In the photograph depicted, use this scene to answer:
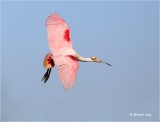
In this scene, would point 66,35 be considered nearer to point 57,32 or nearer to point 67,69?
point 57,32

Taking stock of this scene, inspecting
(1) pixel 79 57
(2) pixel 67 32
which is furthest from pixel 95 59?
(2) pixel 67 32

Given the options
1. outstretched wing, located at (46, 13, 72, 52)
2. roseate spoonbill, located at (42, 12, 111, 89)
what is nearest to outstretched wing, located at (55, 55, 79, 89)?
roseate spoonbill, located at (42, 12, 111, 89)

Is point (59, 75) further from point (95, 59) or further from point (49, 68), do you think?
point (95, 59)

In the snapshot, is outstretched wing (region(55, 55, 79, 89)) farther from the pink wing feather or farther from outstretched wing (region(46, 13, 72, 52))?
outstretched wing (region(46, 13, 72, 52))

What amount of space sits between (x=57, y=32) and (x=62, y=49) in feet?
0.49

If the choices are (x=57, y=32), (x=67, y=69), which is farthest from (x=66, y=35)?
(x=67, y=69)

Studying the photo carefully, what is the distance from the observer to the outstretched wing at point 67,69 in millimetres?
1983

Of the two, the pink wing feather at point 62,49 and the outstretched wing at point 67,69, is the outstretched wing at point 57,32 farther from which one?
the outstretched wing at point 67,69

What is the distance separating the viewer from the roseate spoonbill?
79.7 inches

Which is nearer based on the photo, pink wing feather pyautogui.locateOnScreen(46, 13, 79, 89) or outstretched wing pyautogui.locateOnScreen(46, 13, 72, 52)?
pink wing feather pyautogui.locateOnScreen(46, 13, 79, 89)

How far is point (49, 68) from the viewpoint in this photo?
2.09 metres

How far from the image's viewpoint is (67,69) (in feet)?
6.70

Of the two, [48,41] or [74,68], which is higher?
[48,41]

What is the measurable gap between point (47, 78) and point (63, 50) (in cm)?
23
